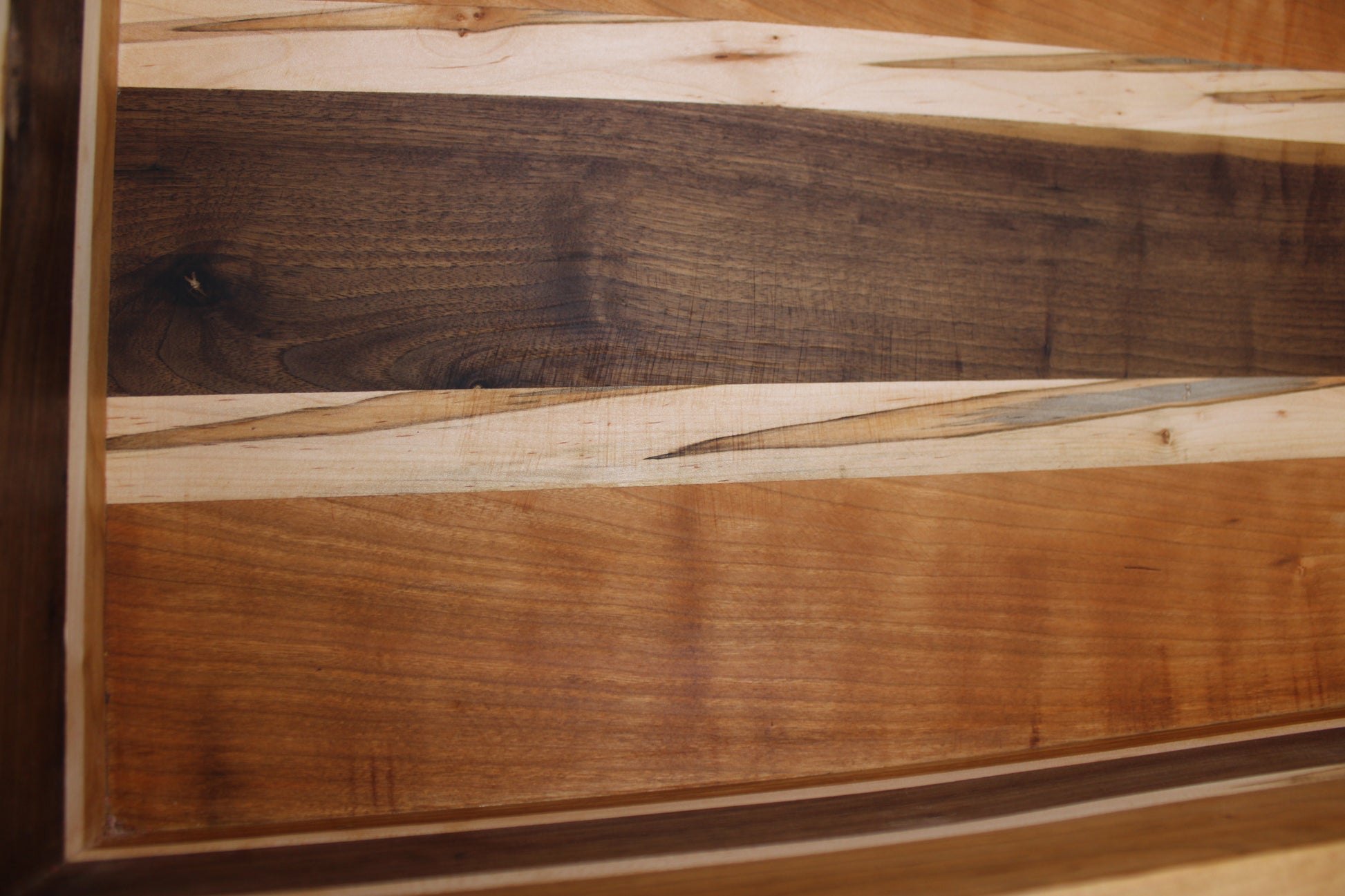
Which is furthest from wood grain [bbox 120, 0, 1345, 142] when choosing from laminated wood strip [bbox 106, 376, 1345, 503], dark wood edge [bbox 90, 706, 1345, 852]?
dark wood edge [bbox 90, 706, 1345, 852]

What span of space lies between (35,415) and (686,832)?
1.63 ft

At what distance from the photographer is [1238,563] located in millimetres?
630

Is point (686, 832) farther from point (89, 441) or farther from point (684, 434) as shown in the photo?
point (89, 441)

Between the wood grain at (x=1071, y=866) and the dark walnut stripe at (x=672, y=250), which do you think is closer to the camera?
the wood grain at (x=1071, y=866)

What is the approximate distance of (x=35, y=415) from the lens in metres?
0.47

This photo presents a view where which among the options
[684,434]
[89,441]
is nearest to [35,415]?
[89,441]

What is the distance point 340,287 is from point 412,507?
0.57 ft

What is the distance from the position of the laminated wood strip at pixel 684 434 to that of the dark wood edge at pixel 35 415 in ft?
0.20

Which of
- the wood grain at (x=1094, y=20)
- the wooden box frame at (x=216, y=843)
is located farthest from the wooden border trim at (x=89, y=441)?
the wood grain at (x=1094, y=20)

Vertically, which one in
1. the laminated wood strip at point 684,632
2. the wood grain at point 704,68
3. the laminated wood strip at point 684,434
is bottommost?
the laminated wood strip at point 684,632

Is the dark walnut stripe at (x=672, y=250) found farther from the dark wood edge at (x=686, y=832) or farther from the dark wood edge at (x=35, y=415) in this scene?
the dark wood edge at (x=686, y=832)

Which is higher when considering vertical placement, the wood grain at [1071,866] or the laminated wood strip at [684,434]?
the laminated wood strip at [684,434]

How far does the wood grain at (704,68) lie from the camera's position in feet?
1.84

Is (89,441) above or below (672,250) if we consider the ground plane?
below
